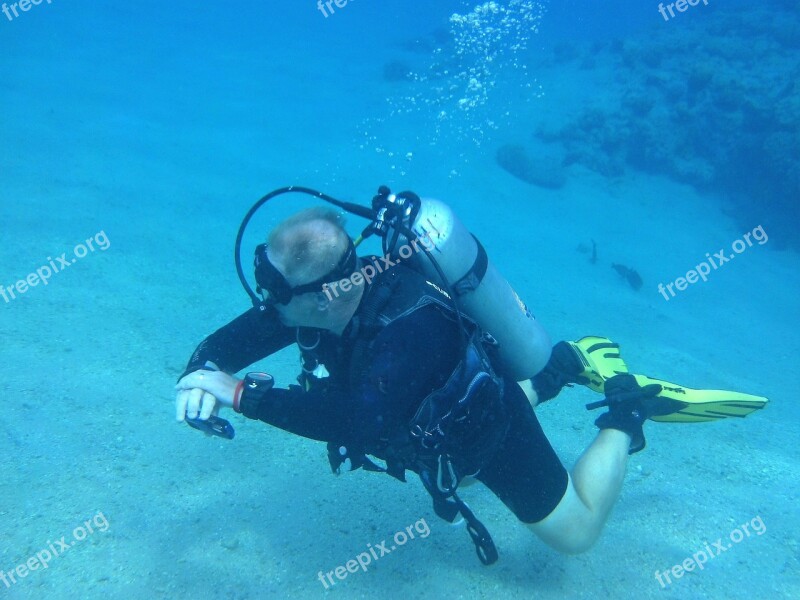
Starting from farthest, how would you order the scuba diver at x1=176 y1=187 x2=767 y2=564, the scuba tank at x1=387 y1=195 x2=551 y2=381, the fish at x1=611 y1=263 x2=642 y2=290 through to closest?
the fish at x1=611 y1=263 x2=642 y2=290, the scuba tank at x1=387 y1=195 x2=551 y2=381, the scuba diver at x1=176 y1=187 x2=767 y2=564

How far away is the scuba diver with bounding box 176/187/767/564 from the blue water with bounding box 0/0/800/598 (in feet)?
2.35

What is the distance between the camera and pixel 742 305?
41.1 ft

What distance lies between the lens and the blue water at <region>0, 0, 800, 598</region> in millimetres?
3654

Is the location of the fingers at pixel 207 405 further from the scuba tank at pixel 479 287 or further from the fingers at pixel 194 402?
the scuba tank at pixel 479 287

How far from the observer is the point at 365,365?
2.82 metres

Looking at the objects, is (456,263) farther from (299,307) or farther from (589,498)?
(589,498)

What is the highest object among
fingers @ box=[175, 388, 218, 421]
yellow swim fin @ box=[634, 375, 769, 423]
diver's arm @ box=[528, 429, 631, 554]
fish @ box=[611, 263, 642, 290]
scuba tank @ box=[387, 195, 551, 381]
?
fingers @ box=[175, 388, 218, 421]

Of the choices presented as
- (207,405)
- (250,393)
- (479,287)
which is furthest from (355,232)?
(207,405)

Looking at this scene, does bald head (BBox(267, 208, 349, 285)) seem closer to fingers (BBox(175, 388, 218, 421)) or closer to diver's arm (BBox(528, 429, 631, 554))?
fingers (BBox(175, 388, 218, 421))

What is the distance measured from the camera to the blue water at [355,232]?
3654mm

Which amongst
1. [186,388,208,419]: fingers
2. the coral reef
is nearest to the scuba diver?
[186,388,208,419]: fingers

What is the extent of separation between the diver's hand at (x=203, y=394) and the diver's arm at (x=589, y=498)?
250cm

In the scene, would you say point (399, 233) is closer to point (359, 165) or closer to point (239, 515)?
point (239, 515)

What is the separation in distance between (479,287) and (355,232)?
30.3 ft
